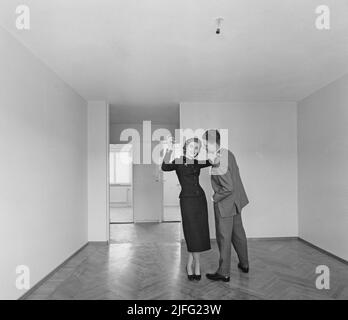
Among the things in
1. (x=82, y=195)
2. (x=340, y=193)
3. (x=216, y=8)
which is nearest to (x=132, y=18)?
(x=216, y=8)

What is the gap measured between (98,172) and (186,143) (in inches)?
92.6

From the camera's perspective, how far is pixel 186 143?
3.08 metres

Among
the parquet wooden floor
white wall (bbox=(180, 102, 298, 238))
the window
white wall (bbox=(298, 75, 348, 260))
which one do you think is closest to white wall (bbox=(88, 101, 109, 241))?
the parquet wooden floor

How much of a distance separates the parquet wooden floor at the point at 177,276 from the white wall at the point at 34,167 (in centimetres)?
38

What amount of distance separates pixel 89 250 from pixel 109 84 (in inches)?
106

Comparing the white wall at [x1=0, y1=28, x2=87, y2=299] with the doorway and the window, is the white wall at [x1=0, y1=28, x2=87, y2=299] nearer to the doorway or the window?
the doorway

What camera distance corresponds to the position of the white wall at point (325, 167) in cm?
369

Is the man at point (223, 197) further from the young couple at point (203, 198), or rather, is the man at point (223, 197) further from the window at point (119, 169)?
A: the window at point (119, 169)

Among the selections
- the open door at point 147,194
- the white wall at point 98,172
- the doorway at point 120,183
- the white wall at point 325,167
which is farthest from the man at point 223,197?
the doorway at point 120,183

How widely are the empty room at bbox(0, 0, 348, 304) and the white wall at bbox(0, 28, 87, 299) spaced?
20 millimetres

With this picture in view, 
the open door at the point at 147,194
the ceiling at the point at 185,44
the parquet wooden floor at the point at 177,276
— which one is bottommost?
the parquet wooden floor at the point at 177,276

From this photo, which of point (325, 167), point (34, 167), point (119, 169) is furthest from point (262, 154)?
point (119, 169)

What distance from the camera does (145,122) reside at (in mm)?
7020
